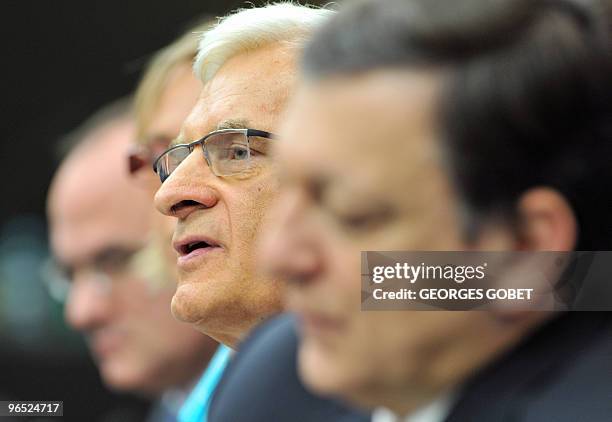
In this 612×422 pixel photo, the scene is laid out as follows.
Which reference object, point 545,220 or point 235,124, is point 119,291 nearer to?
point 235,124

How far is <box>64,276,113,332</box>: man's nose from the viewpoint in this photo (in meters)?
3.06

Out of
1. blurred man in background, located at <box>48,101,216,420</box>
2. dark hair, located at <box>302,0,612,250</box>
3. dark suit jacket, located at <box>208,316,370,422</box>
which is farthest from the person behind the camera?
blurred man in background, located at <box>48,101,216,420</box>

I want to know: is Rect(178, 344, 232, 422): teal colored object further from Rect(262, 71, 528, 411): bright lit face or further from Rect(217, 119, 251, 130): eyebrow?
Rect(262, 71, 528, 411): bright lit face

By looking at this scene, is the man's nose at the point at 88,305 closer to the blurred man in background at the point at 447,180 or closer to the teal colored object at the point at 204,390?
the teal colored object at the point at 204,390

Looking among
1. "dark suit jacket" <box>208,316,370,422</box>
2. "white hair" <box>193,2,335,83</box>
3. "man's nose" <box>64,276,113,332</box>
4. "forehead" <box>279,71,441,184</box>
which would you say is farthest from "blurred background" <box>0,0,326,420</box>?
"forehead" <box>279,71,441,184</box>

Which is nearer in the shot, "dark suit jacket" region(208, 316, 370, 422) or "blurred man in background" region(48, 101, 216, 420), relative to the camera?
"dark suit jacket" region(208, 316, 370, 422)

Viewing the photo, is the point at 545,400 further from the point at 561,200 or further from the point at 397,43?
the point at 397,43

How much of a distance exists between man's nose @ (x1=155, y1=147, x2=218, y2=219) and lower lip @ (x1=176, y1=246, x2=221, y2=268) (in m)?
0.07

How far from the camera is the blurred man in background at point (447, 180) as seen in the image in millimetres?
951

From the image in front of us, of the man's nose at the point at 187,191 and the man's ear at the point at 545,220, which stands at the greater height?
the man's ear at the point at 545,220

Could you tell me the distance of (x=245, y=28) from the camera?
1762mm

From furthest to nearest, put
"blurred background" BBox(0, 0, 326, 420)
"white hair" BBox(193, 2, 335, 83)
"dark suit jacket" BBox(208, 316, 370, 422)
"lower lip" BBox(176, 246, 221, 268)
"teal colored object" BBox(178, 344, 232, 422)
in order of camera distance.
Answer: "blurred background" BBox(0, 0, 326, 420) < "teal colored object" BBox(178, 344, 232, 422) < "white hair" BBox(193, 2, 335, 83) < "lower lip" BBox(176, 246, 221, 268) < "dark suit jacket" BBox(208, 316, 370, 422)

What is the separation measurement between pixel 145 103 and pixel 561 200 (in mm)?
1653

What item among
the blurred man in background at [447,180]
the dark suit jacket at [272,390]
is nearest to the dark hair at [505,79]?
the blurred man in background at [447,180]
